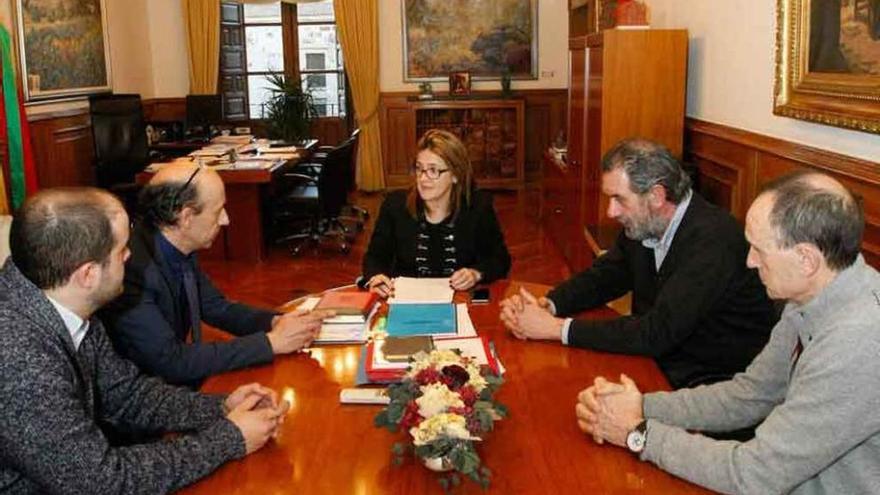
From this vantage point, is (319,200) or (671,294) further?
(319,200)

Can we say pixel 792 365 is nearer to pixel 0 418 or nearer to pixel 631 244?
pixel 631 244

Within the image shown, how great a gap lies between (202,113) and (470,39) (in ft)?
10.5

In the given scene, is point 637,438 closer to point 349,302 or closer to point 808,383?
point 808,383

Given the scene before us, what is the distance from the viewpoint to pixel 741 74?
3803 mm

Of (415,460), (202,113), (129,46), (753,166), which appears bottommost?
(415,460)

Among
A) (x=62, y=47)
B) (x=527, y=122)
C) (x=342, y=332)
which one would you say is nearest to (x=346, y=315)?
(x=342, y=332)

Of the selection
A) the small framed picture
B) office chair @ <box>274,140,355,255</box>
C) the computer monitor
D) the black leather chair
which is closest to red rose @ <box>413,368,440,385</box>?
office chair @ <box>274,140,355,255</box>

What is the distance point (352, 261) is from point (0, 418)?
16.6ft

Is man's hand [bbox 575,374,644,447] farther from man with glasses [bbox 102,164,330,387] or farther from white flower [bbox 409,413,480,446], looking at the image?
man with glasses [bbox 102,164,330,387]

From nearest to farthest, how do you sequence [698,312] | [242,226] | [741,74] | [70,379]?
[70,379], [698,312], [741,74], [242,226]

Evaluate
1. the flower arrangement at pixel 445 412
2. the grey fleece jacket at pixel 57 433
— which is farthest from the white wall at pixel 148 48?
the flower arrangement at pixel 445 412

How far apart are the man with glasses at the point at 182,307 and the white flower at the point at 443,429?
0.83 meters

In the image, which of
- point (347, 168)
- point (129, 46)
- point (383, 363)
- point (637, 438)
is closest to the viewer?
point (637, 438)

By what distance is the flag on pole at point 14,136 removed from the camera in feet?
18.0
